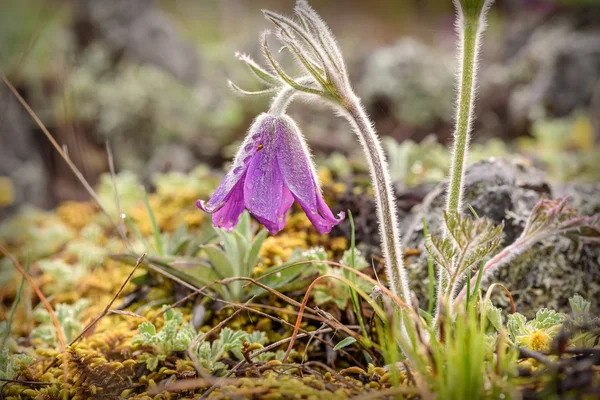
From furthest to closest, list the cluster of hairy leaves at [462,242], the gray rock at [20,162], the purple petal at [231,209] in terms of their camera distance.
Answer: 1. the gray rock at [20,162]
2. the purple petal at [231,209]
3. the cluster of hairy leaves at [462,242]

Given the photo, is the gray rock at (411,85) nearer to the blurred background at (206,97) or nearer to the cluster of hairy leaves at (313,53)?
the blurred background at (206,97)

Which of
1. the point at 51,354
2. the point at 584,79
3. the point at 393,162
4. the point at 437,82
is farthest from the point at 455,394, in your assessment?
the point at 437,82

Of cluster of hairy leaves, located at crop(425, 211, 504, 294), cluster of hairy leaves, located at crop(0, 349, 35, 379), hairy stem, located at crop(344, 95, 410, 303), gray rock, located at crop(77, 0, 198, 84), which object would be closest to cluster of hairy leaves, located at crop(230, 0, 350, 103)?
hairy stem, located at crop(344, 95, 410, 303)

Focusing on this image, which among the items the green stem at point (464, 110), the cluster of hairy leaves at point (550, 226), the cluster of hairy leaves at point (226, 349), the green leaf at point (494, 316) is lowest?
the cluster of hairy leaves at point (226, 349)

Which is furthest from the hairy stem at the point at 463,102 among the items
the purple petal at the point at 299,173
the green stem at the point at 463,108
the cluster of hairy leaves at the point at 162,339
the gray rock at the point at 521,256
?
the cluster of hairy leaves at the point at 162,339

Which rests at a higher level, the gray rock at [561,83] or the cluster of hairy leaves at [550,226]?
the gray rock at [561,83]

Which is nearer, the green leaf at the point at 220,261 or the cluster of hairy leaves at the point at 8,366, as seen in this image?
the cluster of hairy leaves at the point at 8,366
